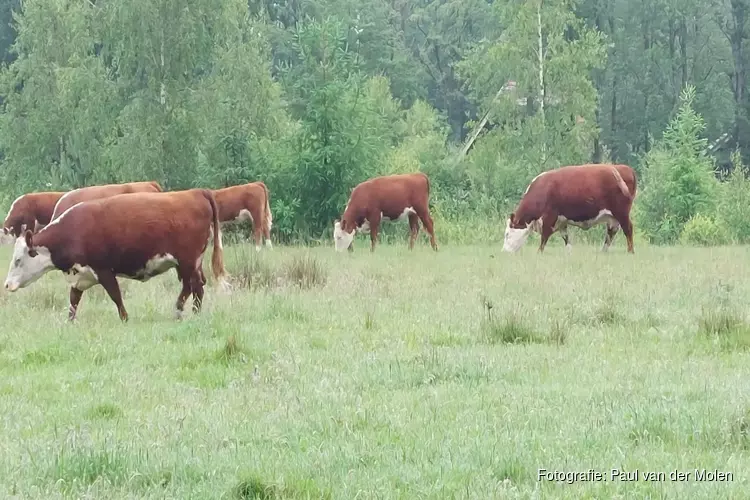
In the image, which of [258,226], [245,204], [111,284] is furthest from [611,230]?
[111,284]

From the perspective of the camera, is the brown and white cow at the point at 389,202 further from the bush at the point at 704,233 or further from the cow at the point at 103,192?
the bush at the point at 704,233

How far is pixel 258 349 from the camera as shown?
26.3 ft

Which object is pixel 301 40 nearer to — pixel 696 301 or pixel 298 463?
pixel 696 301

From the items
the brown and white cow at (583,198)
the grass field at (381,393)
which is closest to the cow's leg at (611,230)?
the brown and white cow at (583,198)

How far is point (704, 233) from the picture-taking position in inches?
963

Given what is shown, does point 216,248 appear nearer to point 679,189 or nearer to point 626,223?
point 626,223

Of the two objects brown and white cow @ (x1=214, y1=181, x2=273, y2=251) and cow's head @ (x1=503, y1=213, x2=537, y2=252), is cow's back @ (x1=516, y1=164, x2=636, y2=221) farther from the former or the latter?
brown and white cow @ (x1=214, y1=181, x2=273, y2=251)

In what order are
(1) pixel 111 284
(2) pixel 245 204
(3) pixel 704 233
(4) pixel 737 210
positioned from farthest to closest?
(4) pixel 737 210
(3) pixel 704 233
(2) pixel 245 204
(1) pixel 111 284

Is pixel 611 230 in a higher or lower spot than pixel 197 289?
lower

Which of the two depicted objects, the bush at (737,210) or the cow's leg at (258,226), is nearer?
the cow's leg at (258,226)

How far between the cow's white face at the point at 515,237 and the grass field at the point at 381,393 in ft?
24.1

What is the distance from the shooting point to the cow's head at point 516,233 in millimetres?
19438

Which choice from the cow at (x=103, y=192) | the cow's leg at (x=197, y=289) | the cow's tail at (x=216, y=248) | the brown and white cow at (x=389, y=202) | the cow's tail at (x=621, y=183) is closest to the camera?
the cow's leg at (x=197, y=289)

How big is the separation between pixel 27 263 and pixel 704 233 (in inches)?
745
